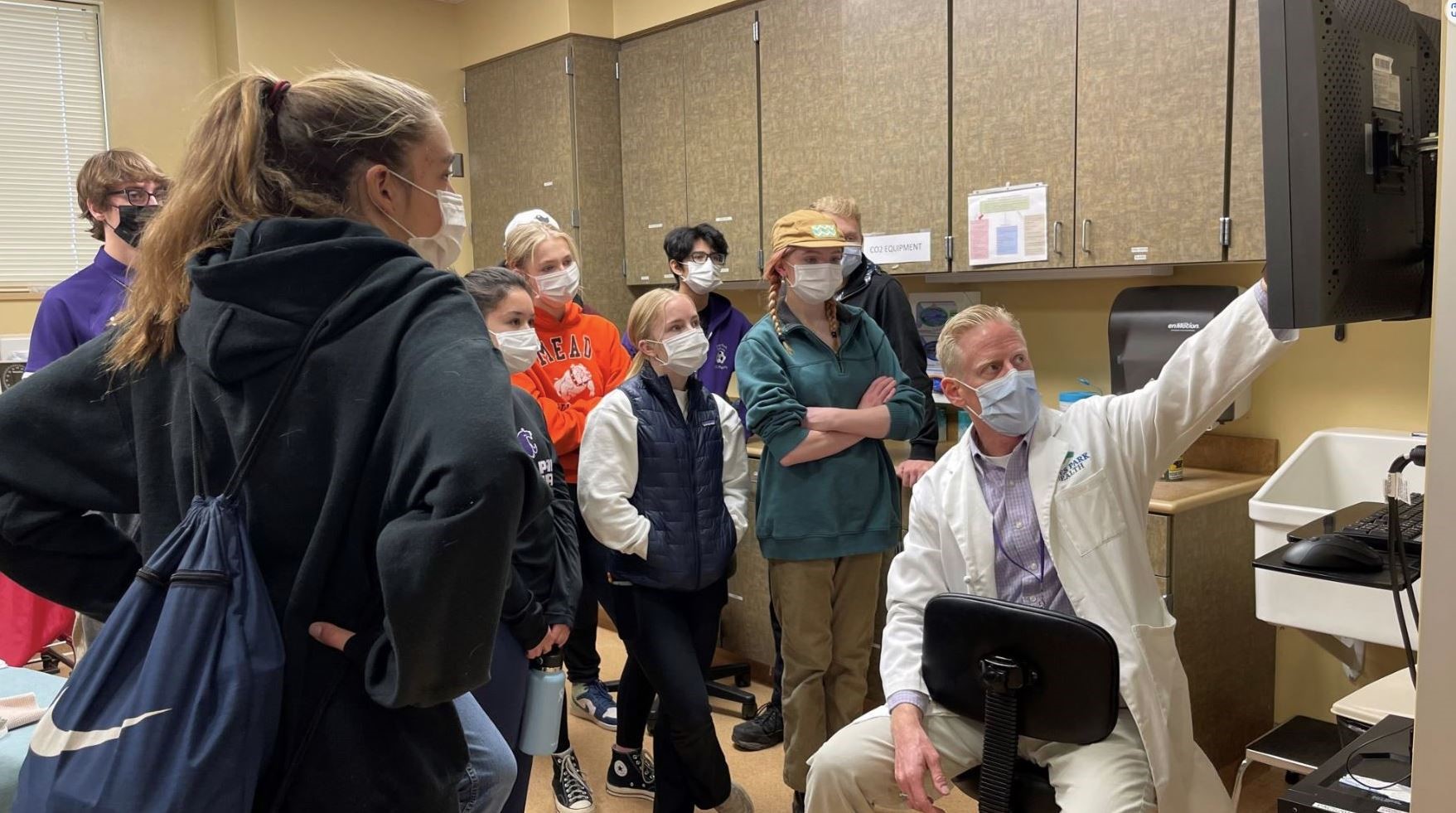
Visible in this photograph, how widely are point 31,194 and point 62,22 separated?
0.69 m

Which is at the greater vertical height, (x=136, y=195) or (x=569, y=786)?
(x=136, y=195)

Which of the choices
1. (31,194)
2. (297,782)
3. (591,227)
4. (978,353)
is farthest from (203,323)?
(31,194)

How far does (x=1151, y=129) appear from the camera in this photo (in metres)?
2.67

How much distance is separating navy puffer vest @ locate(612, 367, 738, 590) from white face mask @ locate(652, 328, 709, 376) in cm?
5

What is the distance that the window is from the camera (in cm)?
404

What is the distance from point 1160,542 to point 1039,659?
3.10 ft

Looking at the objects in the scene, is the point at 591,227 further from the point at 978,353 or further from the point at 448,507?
the point at 448,507

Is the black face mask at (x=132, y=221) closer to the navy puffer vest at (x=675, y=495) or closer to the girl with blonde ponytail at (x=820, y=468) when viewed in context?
the navy puffer vest at (x=675, y=495)

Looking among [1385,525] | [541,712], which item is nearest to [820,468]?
[541,712]

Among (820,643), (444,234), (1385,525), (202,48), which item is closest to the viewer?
(444,234)

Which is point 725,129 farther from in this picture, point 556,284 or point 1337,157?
point 1337,157

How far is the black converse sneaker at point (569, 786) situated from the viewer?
266 centimetres

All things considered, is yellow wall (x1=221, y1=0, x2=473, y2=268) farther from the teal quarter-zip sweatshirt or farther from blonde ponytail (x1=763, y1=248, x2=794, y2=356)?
the teal quarter-zip sweatshirt

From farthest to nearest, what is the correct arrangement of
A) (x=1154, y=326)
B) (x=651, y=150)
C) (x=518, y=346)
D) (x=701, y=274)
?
(x=651, y=150)
(x=701, y=274)
(x=1154, y=326)
(x=518, y=346)
